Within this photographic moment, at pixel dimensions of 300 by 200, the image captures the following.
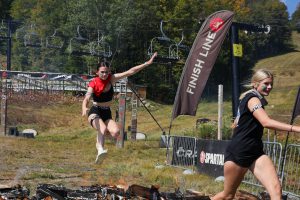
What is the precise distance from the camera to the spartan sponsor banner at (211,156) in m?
12.1

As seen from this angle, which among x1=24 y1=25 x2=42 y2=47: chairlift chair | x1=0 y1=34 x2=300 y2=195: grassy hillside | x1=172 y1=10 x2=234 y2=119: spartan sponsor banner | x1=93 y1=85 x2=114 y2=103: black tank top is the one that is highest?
x1=24 y1=25 x2=42 y2=47: chairlift chair

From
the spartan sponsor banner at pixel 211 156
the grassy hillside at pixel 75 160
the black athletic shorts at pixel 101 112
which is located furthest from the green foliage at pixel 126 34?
the black athletic shorts at pixel 101 112

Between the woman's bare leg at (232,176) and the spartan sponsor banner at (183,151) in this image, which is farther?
the spartan sponsor banner at (183,151)

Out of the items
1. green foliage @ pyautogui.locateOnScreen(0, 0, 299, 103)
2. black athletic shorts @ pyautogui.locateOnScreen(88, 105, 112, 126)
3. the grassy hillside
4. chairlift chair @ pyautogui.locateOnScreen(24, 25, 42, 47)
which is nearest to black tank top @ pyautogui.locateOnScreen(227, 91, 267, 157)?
black athletic shorts @ pyautogui.locateOnScreen(88, 105, 112, 126)

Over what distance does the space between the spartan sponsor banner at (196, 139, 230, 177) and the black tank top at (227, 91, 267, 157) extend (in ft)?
18.8

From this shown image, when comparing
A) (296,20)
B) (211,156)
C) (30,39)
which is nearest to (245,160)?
(211,156)

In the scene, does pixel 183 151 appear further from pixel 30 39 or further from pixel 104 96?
pixel 30 39

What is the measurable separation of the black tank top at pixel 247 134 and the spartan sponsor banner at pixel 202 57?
24.7ft

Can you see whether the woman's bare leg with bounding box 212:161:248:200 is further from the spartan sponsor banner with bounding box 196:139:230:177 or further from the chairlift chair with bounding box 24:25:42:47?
the chairlift chair with bounding box 24:25:42:47

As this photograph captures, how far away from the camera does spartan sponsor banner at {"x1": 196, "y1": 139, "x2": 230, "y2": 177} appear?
12.1 meters

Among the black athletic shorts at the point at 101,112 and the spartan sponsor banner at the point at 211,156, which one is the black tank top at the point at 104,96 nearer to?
the black athletic shorts at the point at 101,112

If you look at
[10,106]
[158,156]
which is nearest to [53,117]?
[10,106]

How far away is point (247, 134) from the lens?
19.5ft

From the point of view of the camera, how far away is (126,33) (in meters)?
56.5
